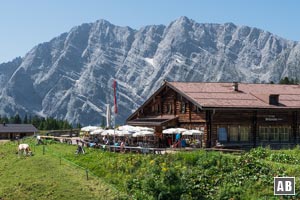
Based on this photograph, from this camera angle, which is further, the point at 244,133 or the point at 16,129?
the point at 16,129

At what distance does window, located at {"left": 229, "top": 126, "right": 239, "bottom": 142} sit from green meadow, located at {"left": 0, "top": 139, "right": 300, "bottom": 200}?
40.1 feet

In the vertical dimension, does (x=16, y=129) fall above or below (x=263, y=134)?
above

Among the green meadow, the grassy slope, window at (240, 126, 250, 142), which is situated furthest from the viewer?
window at (240, 126, 250, 142)

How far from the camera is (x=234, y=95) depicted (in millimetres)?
49281

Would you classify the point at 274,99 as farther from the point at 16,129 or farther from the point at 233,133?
the point at 16,129

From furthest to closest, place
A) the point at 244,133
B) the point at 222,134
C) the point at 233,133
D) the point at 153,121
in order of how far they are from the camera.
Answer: the point at 153,121 → the point at 244,133 → the point at 233,133 → the point at 222,134

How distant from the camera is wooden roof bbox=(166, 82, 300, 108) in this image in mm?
46062

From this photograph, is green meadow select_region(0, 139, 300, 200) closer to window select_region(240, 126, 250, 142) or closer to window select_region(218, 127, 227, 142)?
window select_region(218, 127, 227, 142)

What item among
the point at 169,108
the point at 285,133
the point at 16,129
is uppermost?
the point at 169,108

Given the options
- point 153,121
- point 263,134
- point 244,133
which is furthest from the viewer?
point 153,121

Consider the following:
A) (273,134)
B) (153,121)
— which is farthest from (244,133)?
(153,121)

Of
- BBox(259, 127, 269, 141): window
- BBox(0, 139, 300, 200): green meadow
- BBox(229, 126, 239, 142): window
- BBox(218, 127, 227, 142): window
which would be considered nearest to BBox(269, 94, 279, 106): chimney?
BBox(259, 127, 269, 141): window

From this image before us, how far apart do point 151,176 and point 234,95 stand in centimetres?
2557

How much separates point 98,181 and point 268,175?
11.1 meters
